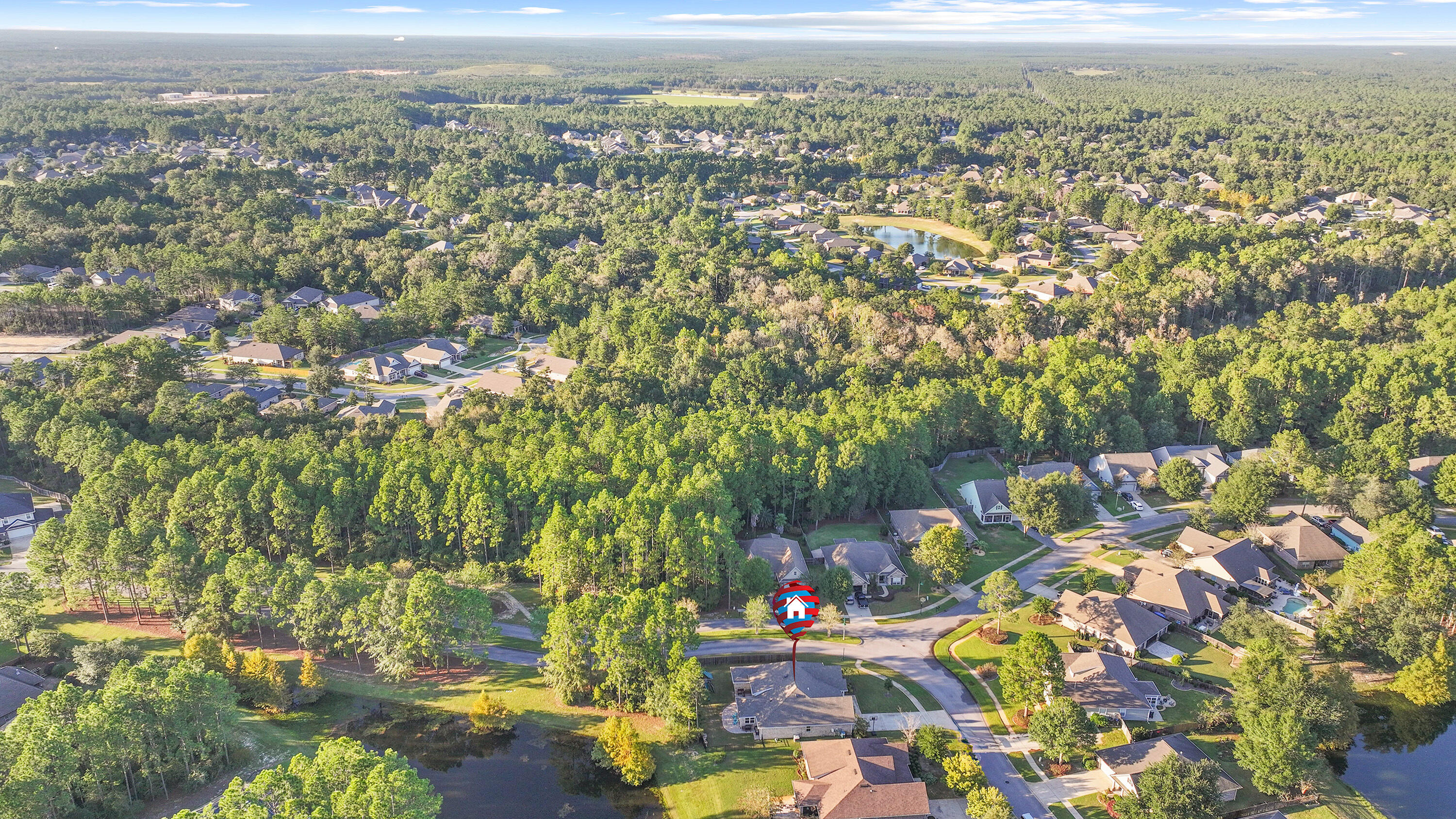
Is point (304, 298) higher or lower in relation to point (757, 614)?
higher

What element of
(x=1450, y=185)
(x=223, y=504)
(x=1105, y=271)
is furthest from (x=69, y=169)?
(x=1450, y=185)

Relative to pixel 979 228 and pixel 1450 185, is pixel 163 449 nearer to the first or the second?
pixel 979 228

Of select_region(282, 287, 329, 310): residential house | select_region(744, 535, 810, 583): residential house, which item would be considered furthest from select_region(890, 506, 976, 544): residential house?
select_region(282, 287, 329, 310): residential house

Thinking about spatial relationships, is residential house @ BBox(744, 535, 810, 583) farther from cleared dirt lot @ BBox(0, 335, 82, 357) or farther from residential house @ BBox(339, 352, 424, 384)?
cleared dirt lot @ BBox(0, 335, 82, 357)

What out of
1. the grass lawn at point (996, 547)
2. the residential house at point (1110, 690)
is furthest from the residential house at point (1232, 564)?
the residential house at point (1110, 690)

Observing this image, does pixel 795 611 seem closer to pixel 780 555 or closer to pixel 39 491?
pixel 780 555

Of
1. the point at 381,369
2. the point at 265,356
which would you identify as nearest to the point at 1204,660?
the point at 381,369
